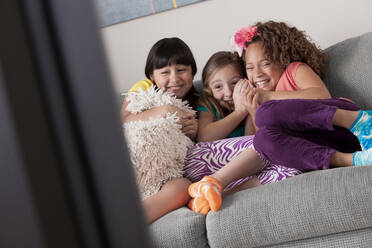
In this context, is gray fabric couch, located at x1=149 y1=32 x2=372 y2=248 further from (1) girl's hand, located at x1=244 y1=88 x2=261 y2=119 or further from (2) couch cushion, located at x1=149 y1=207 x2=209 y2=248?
(1) girl's hand, located at x1=244 y1=88 x2=261 y2=119

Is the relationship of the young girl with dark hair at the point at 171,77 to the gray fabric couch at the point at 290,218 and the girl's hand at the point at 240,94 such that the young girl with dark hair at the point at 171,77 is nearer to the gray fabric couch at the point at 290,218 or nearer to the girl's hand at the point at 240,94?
the girl's hand at the point at 240,94

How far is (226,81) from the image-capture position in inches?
71.5

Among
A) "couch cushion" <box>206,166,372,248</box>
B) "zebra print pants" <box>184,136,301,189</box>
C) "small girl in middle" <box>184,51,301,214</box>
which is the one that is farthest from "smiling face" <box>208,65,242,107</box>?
"couch cushion" <box>206,166,372,248</box>

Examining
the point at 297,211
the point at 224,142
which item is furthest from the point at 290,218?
the point at 224,142

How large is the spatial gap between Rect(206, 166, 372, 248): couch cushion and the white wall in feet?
3.88

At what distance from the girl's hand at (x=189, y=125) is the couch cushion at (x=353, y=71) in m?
0.60

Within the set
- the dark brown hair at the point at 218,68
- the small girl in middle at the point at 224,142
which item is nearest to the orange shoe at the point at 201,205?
the small girl in middle at the point at 224,142

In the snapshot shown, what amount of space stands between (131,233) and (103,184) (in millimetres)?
26

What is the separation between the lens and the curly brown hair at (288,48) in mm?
1688

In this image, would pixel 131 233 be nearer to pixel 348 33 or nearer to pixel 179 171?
pixel 179 171

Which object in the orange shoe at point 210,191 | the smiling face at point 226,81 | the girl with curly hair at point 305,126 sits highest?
the smiling face at point 226,81

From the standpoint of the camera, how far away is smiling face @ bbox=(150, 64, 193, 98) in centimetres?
180

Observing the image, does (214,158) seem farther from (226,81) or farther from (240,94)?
(226,81)

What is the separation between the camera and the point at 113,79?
18 centimetres
